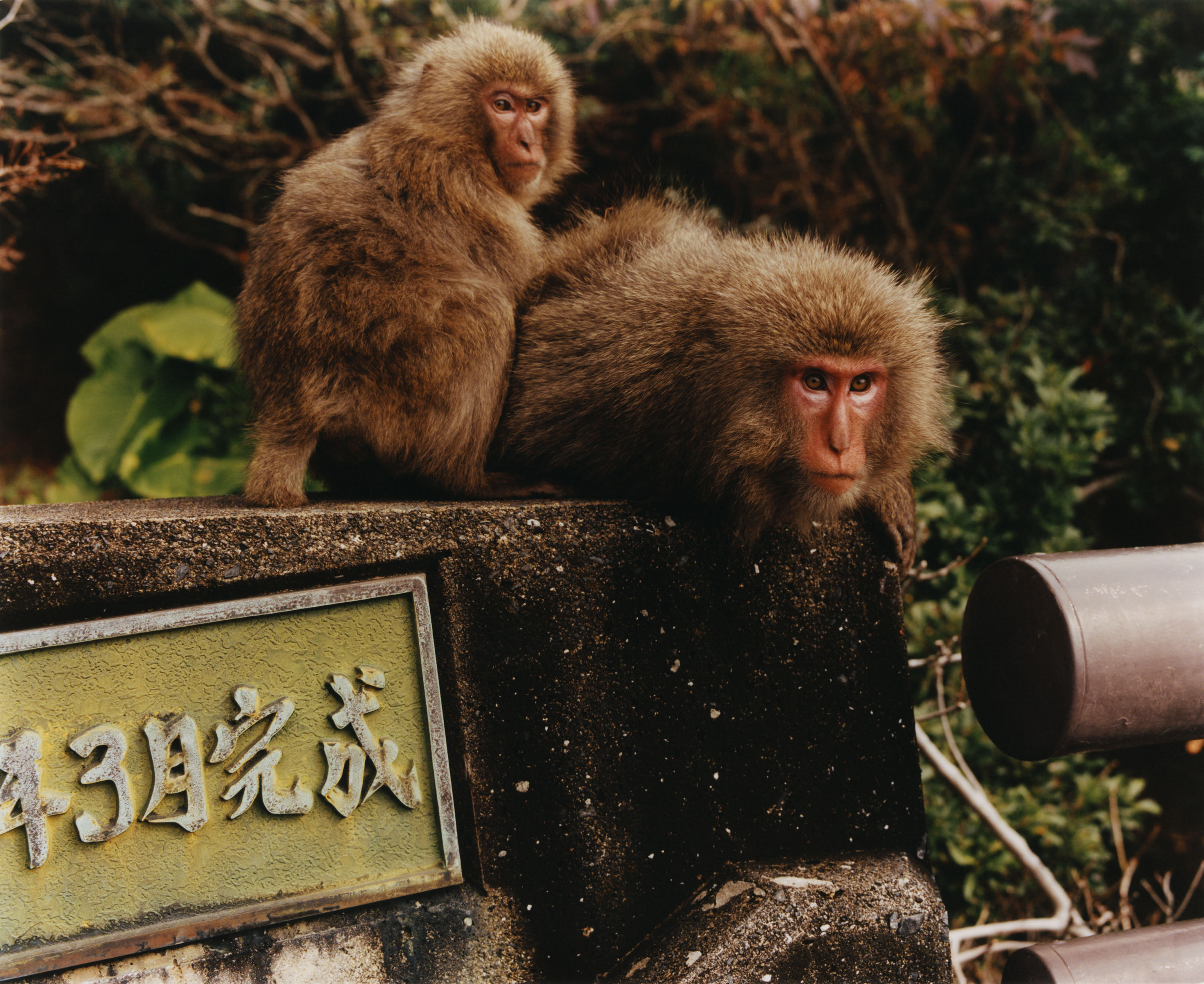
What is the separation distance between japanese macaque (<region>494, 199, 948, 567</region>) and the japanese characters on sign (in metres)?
0.78

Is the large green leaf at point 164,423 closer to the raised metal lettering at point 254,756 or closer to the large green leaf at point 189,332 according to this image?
the large green leaf at point 189,332

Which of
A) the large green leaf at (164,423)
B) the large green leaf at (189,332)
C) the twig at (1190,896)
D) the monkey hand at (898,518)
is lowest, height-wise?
the twig at (1190,896)

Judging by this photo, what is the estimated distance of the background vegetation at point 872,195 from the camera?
4199 mm

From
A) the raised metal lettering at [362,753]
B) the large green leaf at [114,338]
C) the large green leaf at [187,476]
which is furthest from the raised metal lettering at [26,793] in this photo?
the large green leaf at [114,338]

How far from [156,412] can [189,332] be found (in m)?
0.55

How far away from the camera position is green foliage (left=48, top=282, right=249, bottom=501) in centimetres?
497

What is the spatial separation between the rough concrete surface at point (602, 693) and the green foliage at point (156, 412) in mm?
2805

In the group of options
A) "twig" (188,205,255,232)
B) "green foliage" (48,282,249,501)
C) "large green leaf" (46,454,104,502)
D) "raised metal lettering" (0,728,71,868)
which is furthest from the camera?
"large green leaf" (46,454,104,502)

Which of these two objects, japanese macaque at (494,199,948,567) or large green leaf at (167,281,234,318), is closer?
japanese macaque at (494,199,948,567)

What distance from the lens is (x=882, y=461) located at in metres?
2.23

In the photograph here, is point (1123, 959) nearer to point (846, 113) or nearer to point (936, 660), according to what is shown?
point (936, 660)

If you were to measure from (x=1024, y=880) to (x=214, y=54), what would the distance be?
18.7ft

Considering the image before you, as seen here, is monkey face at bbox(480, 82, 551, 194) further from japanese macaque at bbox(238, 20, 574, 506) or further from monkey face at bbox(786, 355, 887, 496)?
monkey face at bbox(786, 355, 887, 496)

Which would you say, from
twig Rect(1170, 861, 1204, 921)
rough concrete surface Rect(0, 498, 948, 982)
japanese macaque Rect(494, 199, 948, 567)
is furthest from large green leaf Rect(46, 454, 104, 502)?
twig Rect(1170, 861, 1204, 921)
